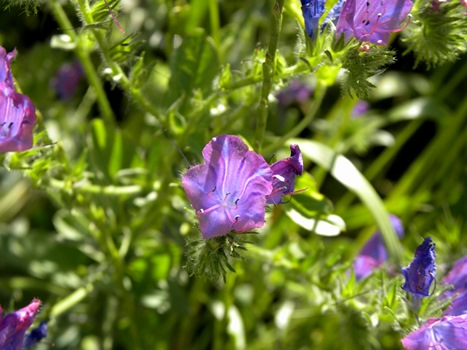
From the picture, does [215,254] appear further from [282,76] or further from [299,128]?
[299,128]

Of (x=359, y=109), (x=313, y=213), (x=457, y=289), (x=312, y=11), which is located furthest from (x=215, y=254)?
(x=359, y=109)

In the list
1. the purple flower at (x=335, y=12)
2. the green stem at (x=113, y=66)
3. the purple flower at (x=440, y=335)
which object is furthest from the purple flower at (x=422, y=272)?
the green stem at (x=113, y=66)

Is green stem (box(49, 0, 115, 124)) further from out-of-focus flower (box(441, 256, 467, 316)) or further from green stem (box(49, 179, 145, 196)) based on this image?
out-of-focus flower (box(441, 256, 467, 316))

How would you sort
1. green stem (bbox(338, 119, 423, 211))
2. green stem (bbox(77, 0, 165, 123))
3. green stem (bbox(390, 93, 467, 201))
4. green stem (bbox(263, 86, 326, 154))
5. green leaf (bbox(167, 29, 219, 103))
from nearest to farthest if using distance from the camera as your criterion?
green stem (bbox(77, 0, 165, 123))
green stem (bbox(263, 86, 326, 154))
green leaf (bbox(167, 29, 219, 103))
green stem (bbox(390, 93, 467, 201))
green stem (bbox(338, 119, 423, 211))

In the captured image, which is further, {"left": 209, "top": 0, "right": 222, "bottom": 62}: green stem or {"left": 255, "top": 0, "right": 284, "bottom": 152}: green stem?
{"left": 209, "top": 0, "right": 222, "bottom": 62}: green stem

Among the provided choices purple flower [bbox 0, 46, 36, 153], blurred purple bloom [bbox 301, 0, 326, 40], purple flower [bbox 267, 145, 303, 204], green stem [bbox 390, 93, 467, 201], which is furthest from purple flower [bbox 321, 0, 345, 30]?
green stem [bbox 390, 93, 467, 201]

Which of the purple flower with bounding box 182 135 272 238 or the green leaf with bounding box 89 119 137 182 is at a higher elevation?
the purple flower with bounding box 182 135 272 238
